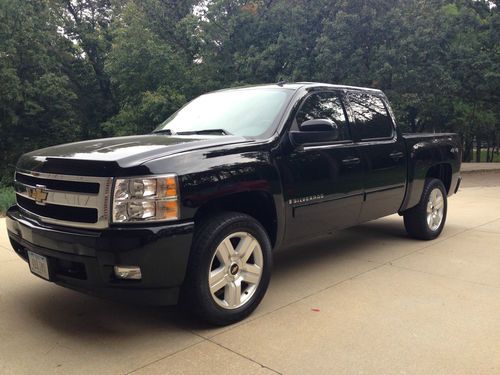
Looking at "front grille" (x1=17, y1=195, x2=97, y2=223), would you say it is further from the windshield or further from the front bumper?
the windshield

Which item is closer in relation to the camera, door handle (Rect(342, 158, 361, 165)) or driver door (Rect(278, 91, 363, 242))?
driver door (Rect(278, 91, 363, 242))

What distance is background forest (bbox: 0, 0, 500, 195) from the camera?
1948cm

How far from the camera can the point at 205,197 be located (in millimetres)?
3385

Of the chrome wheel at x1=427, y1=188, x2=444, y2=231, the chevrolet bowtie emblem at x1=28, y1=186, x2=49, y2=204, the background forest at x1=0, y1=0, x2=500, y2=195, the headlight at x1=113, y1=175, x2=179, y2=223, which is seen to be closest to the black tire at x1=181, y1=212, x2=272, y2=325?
the headlight at x1=113, y1=175, x2=179, y2=223

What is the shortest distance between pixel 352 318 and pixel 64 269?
2.16 meters

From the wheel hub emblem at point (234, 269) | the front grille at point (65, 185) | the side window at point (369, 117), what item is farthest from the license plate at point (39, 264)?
the side window at point (369, 117)

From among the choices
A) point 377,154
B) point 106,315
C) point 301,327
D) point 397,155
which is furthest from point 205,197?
point 397,155

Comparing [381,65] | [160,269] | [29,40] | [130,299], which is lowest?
[130,299]

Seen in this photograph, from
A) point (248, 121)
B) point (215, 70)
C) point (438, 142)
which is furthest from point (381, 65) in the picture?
point (248, 121)

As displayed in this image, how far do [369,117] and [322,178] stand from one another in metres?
1.36

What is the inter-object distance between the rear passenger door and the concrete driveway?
2.22ft

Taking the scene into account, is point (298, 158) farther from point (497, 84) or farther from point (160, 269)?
point (497, 84)

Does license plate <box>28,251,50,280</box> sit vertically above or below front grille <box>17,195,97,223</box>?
below

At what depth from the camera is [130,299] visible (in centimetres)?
320
